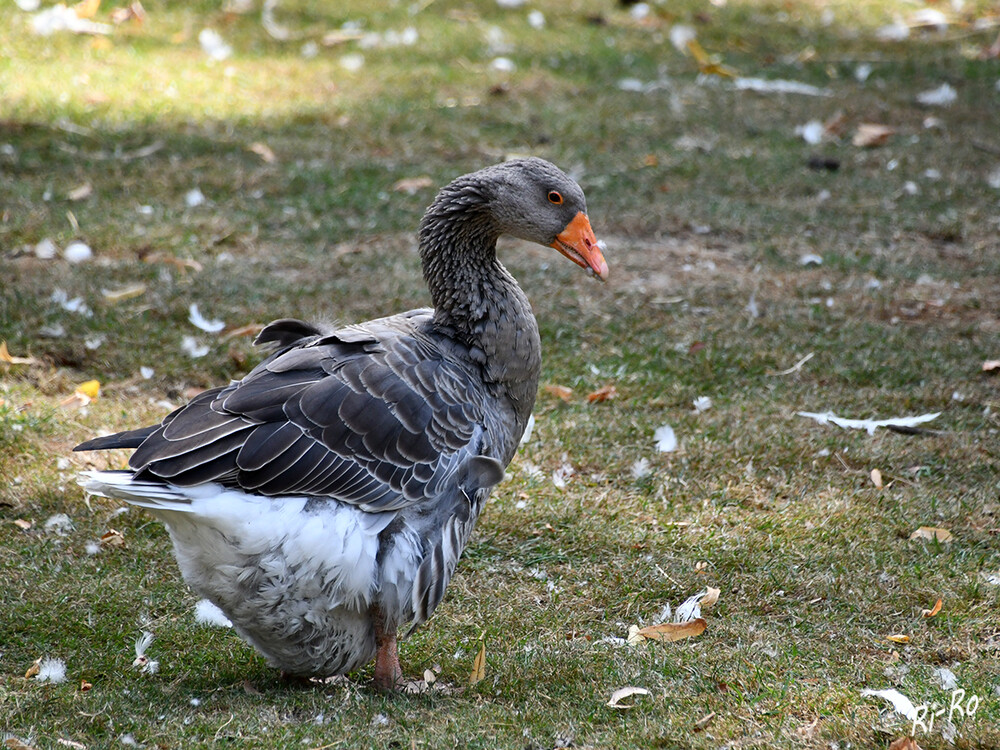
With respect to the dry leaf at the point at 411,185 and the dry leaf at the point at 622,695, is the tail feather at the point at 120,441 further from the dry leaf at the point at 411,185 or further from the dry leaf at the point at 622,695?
the dry leaf at the point at 411,185

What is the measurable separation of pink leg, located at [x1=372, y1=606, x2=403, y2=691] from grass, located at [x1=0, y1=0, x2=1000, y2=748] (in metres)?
0.08

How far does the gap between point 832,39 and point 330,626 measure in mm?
9751

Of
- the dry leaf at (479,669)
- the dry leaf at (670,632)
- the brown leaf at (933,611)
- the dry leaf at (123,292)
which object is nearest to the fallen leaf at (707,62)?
the dry leaf at (123,292)

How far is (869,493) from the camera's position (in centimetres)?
495

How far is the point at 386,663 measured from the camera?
368cm

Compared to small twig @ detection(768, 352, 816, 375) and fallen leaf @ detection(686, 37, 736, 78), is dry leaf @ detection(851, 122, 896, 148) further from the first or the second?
small twig @ detection(768, 352, 816, 375)

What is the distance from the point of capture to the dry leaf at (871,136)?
8898 mm

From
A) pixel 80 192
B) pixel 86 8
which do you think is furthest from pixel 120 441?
pixel 86 8

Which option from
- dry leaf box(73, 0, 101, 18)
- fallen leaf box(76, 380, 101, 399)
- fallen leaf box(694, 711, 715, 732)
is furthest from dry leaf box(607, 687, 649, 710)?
dry leaf box(73, 0, 101, 18)

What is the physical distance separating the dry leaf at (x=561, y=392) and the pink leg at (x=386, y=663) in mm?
2271

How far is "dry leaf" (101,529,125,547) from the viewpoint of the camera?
4.53 m

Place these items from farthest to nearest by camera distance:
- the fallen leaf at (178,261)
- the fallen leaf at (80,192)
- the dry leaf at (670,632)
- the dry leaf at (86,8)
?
the dry leaf at (86,8), the fallen leaf at (80,192), the fallen leaf at (178,261), the dry leaf at (670,632)

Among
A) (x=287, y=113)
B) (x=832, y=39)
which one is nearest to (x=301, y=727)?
(x=287, y=113)

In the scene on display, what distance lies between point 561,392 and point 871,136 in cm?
463
